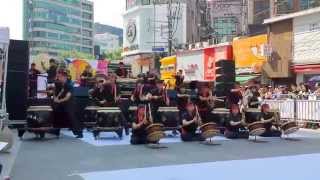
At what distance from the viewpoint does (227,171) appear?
10055 millimetres

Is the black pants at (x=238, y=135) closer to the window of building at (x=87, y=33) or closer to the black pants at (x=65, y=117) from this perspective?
the black pants at (x=65, y=117)

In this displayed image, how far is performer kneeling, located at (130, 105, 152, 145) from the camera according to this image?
45.6 feet

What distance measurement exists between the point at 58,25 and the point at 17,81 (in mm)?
104490

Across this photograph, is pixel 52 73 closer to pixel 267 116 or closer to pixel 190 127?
pixel 190 127

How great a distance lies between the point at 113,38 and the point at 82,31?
43086mm

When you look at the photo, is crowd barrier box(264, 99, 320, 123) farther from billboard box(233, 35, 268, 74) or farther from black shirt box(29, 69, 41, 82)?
billboard box(233, 35, 268, 74)

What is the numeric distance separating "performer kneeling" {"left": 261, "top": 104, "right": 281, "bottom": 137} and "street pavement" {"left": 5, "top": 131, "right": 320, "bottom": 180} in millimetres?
1362

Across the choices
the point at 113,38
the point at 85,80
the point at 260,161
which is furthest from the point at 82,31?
the point at 260,161

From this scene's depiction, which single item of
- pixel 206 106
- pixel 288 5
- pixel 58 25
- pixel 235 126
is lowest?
pixel 235 126

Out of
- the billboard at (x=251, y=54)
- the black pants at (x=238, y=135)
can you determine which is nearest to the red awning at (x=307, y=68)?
the billboard at (x=251, y=54)

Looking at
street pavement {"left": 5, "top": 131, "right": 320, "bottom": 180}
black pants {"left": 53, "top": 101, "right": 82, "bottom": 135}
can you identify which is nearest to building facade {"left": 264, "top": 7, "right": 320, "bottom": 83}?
street pavement {"left": 5, "top": 131, "right": 320, "bottom": 180}

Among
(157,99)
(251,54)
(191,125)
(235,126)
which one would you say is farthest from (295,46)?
→ (191,125)

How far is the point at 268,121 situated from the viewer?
54.1 feet

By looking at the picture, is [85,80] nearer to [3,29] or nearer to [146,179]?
[3,29]
